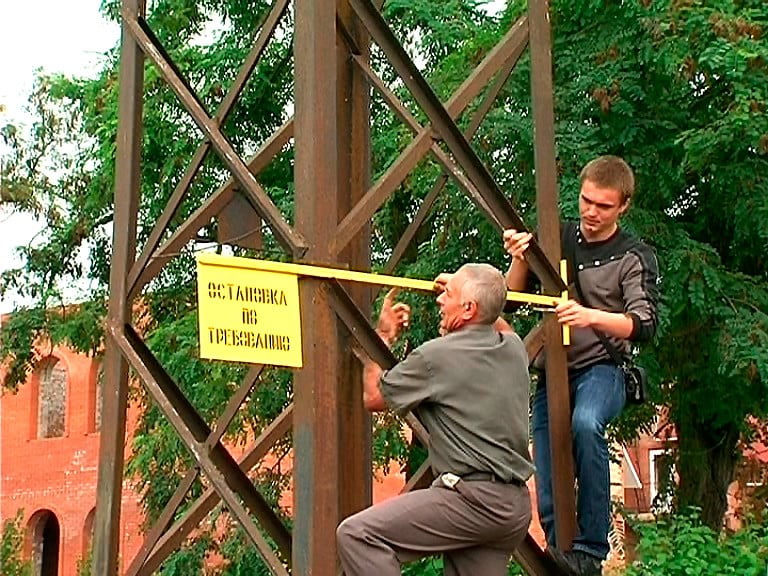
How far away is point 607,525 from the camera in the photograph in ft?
18.1

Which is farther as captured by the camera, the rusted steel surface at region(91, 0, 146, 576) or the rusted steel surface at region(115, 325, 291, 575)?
the rusted steel surface at region(91, 0, 146, 576)

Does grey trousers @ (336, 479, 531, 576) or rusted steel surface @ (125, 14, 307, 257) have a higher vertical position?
rusted steel surface @ (125, 14, 307, 257)

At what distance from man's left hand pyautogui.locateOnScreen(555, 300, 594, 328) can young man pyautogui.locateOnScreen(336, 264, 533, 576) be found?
2.63ft

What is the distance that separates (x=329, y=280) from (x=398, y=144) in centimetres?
741

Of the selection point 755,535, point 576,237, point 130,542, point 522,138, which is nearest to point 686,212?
point 522,138

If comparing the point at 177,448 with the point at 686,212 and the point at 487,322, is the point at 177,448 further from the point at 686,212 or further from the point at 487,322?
the point at 487,322

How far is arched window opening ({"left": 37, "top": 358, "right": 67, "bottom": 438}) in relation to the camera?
28.4m

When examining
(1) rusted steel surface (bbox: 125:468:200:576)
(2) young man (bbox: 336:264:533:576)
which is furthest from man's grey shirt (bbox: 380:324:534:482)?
(1) rusted steel surface (bbox: 125:468:200:576)

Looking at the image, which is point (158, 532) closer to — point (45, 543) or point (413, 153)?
point (413, 153)

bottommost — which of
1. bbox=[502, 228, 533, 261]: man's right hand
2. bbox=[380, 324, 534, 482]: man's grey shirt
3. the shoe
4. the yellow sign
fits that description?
the shoe

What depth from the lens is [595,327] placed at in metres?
5.47

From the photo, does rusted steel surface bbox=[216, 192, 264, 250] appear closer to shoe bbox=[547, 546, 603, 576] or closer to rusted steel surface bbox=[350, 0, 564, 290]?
rusted steel surface bbox=[350, 0, 564, 290]

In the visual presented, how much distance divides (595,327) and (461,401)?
3.85 feet

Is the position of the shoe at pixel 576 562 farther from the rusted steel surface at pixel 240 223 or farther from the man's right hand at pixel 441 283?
the rusted steel surface at pixel 240 223
